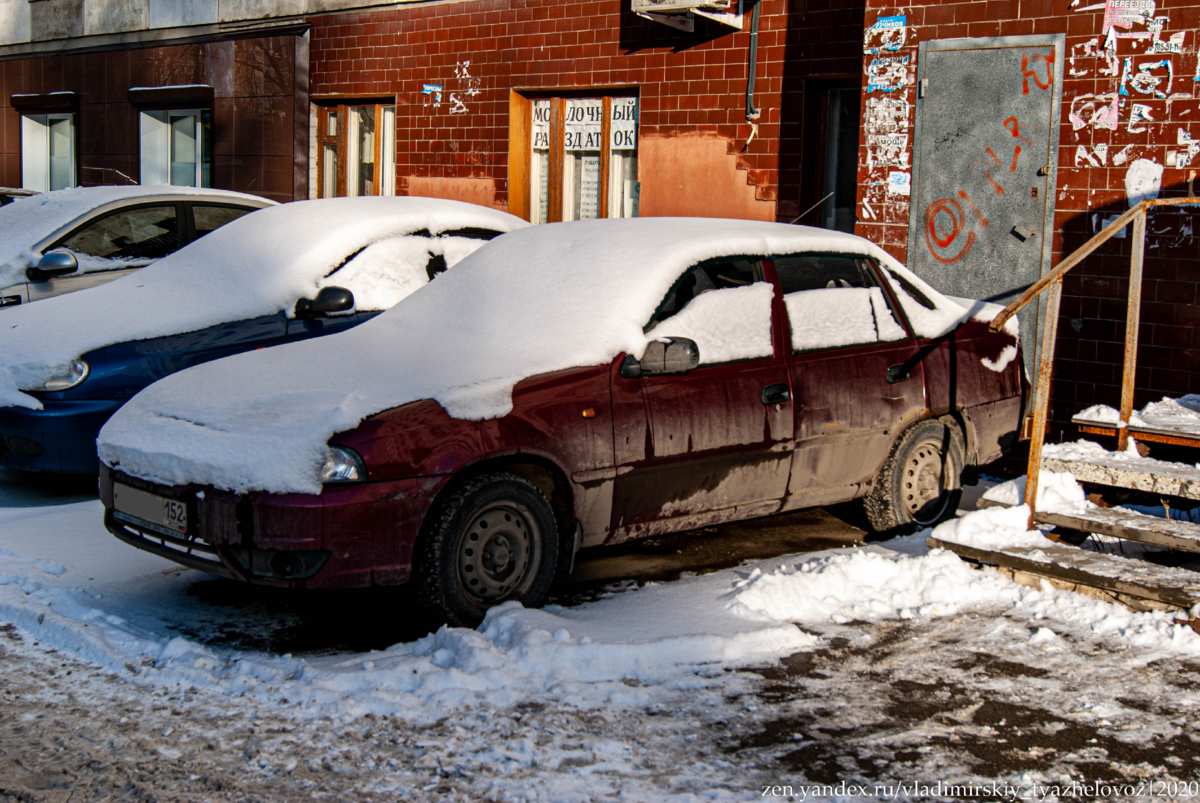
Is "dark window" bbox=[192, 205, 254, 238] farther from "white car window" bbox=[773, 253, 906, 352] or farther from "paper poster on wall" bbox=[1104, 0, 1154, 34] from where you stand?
"paper poster on wall" bbox=[1104, 0, 1154, 34]

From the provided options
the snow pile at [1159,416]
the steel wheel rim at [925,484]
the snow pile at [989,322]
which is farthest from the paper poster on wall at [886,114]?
the steel wheel rim at [925,484]

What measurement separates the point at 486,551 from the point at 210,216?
5929 mm

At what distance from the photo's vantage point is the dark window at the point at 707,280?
17.8 feet

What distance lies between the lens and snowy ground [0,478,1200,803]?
11.7 feet

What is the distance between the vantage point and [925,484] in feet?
21.7

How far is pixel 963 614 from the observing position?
5.21 meters

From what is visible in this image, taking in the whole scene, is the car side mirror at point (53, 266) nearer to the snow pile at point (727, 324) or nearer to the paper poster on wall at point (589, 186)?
the snow pile at point (727, 324)

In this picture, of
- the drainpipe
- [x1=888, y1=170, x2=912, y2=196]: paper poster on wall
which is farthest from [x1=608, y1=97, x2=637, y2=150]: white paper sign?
[x1=888, y1=170, x2=912, y2=196]: paper poster on wall

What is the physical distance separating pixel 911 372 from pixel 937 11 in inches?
156

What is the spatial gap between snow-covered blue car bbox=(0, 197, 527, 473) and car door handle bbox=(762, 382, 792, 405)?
2697 millimetres

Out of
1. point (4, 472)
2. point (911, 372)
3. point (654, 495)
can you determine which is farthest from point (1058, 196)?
point (4, 472)

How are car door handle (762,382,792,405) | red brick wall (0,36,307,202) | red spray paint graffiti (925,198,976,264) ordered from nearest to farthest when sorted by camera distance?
1. car door handle (762,382,792,405)
2. red spray paint graffiti (925,198,976,264)
3. red brick wall (0,36,307,202)

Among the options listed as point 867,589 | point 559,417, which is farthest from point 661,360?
point 867,589

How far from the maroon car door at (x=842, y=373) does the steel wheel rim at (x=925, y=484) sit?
0.94 feet
